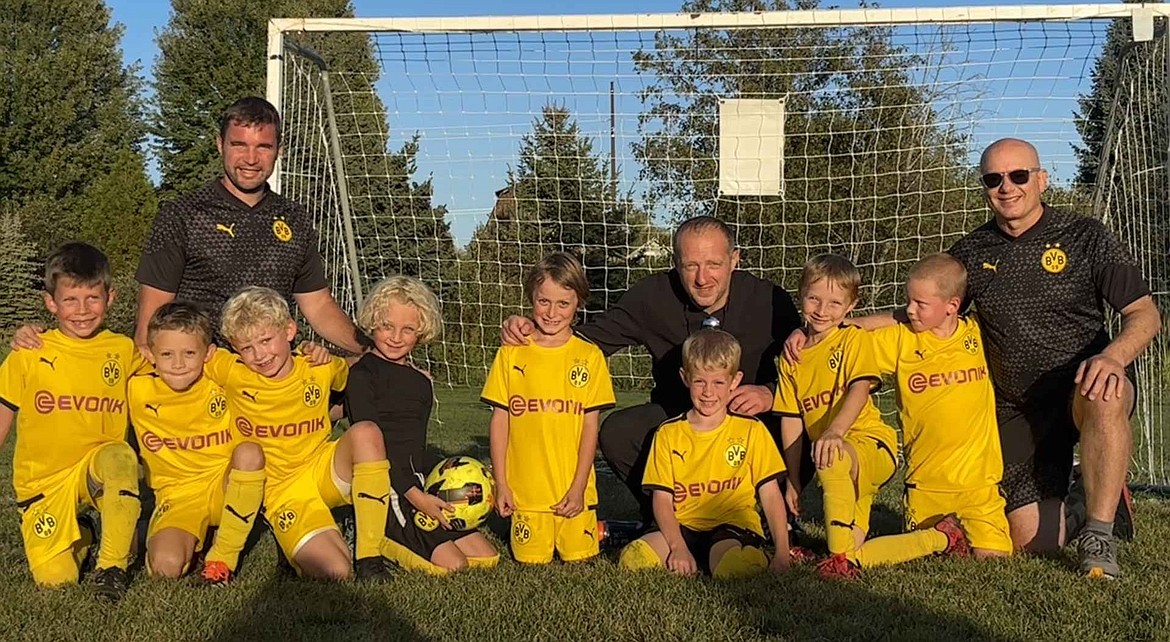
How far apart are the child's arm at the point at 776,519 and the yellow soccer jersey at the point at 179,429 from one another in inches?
81.9

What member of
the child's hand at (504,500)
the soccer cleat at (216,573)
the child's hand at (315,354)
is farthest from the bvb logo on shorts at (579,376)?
the soccer cleat at (216,573)

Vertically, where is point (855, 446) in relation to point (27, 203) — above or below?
below

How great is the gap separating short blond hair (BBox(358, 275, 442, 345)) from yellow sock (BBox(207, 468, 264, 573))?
0.77 m

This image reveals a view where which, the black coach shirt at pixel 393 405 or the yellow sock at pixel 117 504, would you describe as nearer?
the yellow sock at pixel 117 504

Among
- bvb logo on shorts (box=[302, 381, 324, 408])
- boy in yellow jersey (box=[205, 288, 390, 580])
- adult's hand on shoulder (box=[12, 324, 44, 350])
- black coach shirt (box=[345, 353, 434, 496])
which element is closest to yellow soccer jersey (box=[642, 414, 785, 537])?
black coach shirt (box=[345, 353, 434, 496])

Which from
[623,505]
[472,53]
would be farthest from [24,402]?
[472,53]

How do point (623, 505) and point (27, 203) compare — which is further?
point (27, 203)

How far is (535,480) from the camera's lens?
4367mm

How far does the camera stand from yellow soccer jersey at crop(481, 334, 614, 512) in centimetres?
438

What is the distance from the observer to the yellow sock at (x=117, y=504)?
3.83 metres

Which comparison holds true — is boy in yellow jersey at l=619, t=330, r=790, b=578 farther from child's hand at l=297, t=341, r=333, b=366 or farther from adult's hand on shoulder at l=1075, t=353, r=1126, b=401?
child's hand at l=297, t=341, r=333, b=366

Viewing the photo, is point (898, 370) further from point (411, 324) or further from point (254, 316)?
point (254, 316)

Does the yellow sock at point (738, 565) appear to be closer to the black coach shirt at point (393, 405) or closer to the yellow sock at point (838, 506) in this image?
the yellow sock at point (838, 506)

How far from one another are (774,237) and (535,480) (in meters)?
5.10
